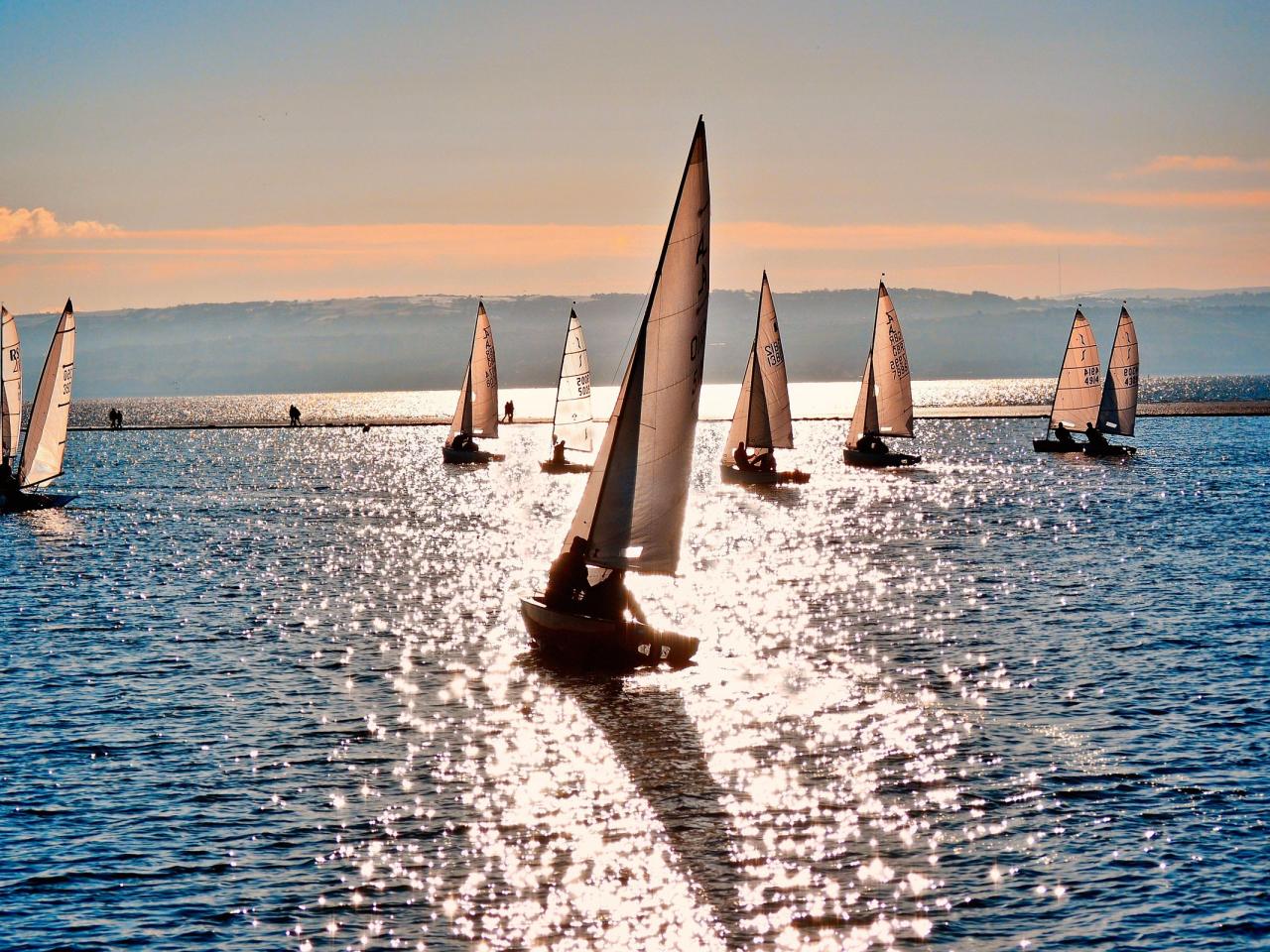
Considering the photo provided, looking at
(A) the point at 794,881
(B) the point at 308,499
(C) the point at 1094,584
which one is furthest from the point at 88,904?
(B) the point at 308,499

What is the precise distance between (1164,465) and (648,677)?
76.7 m

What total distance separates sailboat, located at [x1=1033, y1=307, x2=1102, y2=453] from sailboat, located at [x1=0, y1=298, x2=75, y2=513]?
64.8 m

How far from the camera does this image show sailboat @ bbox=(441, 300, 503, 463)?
10356cm

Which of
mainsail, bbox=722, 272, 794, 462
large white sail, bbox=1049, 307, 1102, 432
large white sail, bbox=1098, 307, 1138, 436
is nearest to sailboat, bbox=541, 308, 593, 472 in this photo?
mainsail, bbox=722, 272, 794, 462

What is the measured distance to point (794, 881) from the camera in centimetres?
1948

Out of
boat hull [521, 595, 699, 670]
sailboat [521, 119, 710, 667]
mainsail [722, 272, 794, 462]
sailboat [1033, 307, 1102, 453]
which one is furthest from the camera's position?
sailboat [1033, 307, 1102, 453]

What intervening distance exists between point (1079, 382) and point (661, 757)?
85.1m

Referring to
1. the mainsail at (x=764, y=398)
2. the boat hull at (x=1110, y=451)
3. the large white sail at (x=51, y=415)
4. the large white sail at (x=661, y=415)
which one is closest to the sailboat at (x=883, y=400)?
the mainsail at (x=764, y=398)

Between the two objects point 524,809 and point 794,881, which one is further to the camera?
point 524,809

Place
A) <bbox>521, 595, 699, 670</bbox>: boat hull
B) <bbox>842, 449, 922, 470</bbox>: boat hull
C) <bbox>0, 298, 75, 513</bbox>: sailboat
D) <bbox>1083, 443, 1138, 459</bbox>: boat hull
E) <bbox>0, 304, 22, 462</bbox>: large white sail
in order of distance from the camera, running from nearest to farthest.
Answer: <bbox>521, 595, 699, 670</bbox>: boat hull, <bbox>0, 304, 22, 462</bbox>: large white sail, <bbox>0, 298, 75, 513</bbox>: sailboat, <bbox>842, 449, 922, 470</bbox>: boat hull, <bbox>1083, 443, 1138, 459</bbox>: boat hull

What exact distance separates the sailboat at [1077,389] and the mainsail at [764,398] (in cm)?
2514

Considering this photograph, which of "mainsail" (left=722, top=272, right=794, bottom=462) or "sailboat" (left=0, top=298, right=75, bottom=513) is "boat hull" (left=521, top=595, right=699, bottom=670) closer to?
"sailboat" (left=0, top=298, right=75, bottom=513)

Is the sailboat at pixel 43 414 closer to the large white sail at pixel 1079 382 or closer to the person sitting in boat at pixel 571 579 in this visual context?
the person sitting in boat at pixel 571 579

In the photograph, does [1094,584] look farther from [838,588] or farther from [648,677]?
[648,677]
